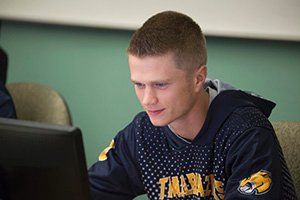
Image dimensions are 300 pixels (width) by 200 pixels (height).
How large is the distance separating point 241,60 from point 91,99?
0.82m

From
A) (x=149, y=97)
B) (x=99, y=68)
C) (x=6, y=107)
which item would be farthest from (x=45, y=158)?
(x=99, y=68)

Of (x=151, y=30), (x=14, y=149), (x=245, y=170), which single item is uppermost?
(x=151, y=30)

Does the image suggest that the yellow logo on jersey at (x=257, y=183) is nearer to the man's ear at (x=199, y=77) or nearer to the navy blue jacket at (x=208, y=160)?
the navy blue jacket at (x=208, y=160)

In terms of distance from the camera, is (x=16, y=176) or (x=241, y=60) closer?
(x=16, y=176)

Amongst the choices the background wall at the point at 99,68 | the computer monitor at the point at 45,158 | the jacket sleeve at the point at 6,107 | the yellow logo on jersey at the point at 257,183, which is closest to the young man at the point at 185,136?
the yellow logo on jersey at the point at 257,183

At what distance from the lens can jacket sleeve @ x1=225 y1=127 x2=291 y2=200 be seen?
1291 mm

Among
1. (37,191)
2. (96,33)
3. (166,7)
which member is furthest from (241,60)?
(37,191)

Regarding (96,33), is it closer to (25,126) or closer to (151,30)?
(151,30)

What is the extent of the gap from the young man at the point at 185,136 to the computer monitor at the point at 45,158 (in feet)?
1.56

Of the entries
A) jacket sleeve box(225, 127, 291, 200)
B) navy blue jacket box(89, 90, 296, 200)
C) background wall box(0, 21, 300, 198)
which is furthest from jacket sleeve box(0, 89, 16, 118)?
jacket sleeve box(225, 127, 291, 200)

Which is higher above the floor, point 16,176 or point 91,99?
point 16,176

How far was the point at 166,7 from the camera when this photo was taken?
256 centimetres

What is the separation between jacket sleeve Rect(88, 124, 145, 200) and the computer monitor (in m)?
0.60

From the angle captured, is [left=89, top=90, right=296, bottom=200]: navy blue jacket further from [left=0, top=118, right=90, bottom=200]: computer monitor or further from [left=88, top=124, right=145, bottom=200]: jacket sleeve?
[left=0, top=118, right=90, bottom=200]: computer monitor
